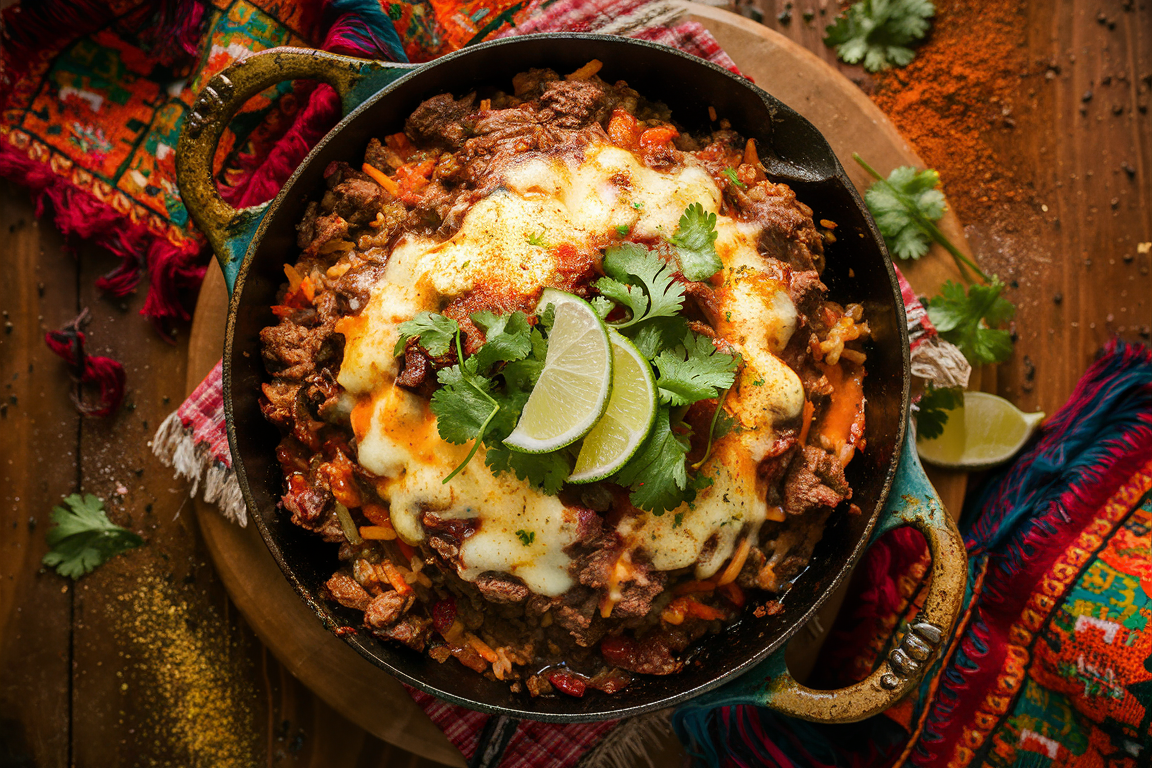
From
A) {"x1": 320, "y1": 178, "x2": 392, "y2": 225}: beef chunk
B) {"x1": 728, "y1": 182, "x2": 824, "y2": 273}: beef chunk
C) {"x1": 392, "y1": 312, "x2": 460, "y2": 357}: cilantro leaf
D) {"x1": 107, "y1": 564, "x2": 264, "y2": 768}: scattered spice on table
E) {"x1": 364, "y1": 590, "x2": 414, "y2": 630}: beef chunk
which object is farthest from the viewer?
{"x1": 107, "y1": 564, "x2": 264, "y2": 768}: scattered spice on table

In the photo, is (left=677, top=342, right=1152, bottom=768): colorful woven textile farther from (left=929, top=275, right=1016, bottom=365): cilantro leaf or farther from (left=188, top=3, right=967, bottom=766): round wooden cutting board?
(left=929, top=275, right=1016, bottom=365): cilantro leaf

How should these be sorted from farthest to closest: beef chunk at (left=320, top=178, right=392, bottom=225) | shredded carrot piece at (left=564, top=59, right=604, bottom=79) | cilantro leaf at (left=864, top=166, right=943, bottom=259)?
cilantro leaf at (left=864, top=166, right=943, bottom=259) < shredded carrot piece at (left=564, top=59, right=604, bottom=79) < beef chunk at (left=320, top=178, right=392, bottom=225)

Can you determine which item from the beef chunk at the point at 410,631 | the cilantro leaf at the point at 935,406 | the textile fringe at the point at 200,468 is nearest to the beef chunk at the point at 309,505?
the beef chunk at the point at 410,631

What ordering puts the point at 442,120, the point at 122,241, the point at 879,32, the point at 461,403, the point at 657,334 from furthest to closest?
the point at 879,32, the point at 122,241, the point at 442,120, the point at 657,334, the point at 461,403

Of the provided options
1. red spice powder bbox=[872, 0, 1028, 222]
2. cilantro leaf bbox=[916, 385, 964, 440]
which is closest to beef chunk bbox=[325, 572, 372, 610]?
cilantro leaf bbox=[916, 385, 964, 440]

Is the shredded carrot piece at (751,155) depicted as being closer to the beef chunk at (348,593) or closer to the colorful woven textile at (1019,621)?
the colorful woven textile at (1019,621)

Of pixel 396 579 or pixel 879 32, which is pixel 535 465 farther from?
pixel 879 32

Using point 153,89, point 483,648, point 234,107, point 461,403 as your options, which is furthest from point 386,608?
point 153,89

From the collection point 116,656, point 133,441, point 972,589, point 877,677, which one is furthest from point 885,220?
point 116,656
